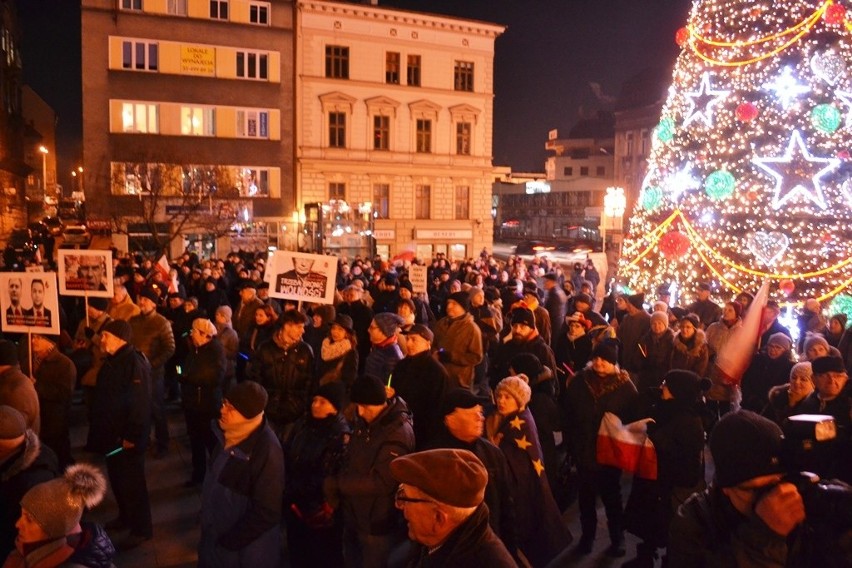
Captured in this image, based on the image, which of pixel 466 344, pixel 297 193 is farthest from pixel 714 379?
pixel 297 193

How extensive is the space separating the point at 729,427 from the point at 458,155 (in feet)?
122

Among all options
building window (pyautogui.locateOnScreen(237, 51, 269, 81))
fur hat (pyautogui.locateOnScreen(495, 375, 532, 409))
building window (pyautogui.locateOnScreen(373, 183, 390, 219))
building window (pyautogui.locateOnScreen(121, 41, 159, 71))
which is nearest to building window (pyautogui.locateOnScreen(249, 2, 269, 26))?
building window (pyautogui.locateOnScreen(237, 51, 269, 81))

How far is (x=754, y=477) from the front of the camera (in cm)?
287

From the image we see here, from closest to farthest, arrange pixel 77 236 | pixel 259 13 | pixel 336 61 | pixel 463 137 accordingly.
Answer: pixel 77 236 < pixel 259 13 < pixel 336 61 < pixel 463 137

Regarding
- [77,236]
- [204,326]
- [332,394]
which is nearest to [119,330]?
[204,326]

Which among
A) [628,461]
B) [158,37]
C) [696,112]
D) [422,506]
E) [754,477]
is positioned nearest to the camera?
[422,506]

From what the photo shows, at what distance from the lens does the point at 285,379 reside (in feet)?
20.6

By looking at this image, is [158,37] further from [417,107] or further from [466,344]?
[466,344]

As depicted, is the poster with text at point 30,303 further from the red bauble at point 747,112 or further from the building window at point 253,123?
the building window at point 253,123

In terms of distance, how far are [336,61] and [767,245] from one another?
27487mm

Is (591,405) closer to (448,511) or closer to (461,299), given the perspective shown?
(461,299)

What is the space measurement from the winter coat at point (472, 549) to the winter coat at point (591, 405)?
3199mm

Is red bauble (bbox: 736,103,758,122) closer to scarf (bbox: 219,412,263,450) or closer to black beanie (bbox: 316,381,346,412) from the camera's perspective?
black beanie (bbox: 316,381,346,412)

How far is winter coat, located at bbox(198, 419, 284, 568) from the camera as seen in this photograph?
409cm
